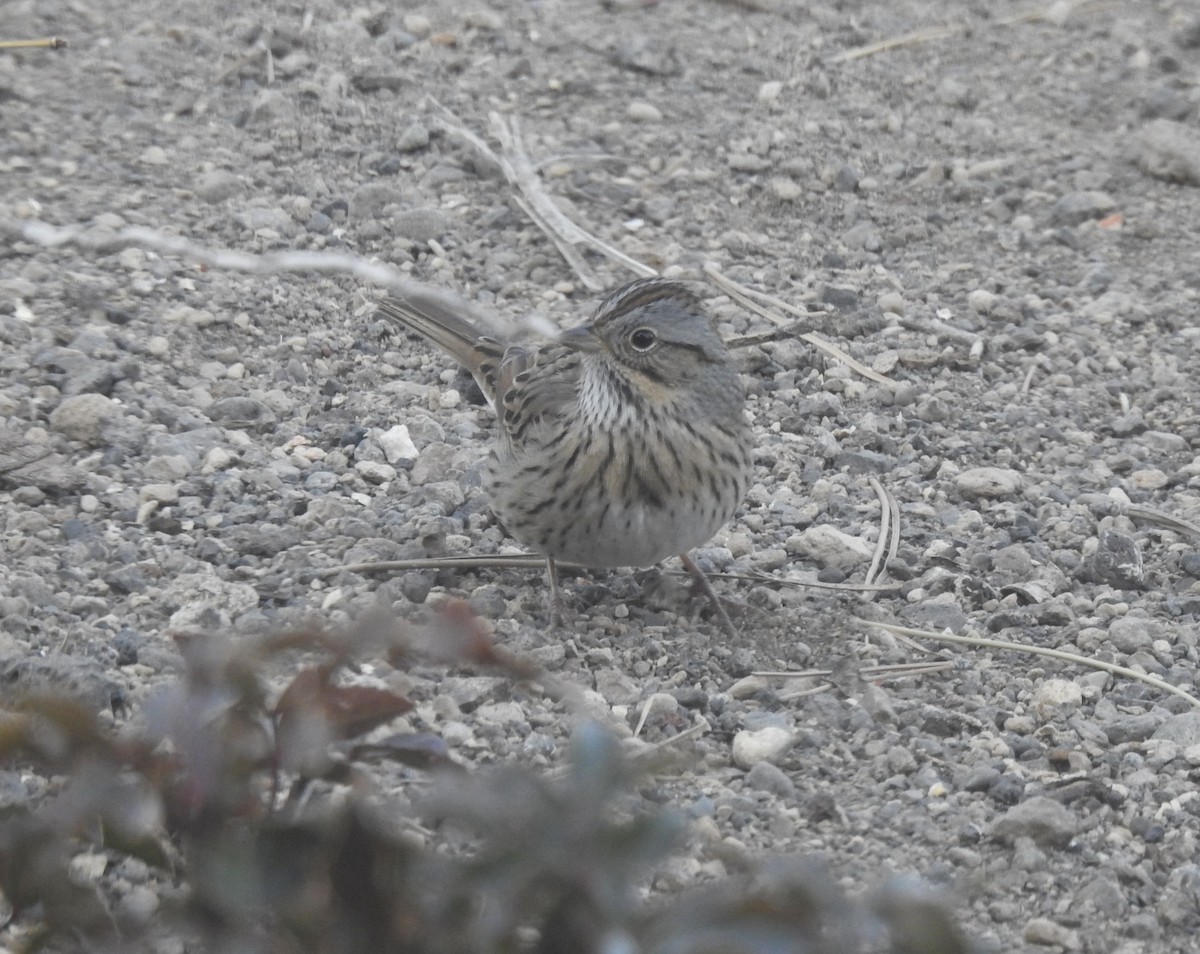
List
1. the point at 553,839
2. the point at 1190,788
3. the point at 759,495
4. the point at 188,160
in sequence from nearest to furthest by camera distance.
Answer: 1. the point at 553,839
2. the point at 1190,788
3. the point at 759,495
4. the point at 188,160

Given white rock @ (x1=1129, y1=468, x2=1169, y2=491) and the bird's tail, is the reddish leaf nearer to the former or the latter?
the bird's tail

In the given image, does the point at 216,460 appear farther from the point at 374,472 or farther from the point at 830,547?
the point at 830,547

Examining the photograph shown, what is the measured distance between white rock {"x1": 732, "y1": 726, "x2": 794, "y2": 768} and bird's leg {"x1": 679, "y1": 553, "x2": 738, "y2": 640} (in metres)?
0.65

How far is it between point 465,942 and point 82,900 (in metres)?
0.66

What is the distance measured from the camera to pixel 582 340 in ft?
16.7

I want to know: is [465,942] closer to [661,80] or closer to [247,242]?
[247,242]

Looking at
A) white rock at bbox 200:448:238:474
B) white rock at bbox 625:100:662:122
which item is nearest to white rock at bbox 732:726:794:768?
white rock at bbox 200:448:238:474

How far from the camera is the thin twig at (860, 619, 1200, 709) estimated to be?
189 inches

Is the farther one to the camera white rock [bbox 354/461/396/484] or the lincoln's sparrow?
white rock [bbox 354/461/396/484]

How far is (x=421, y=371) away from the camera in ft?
21.5

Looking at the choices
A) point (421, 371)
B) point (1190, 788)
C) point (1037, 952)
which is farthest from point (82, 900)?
point (421, 371)

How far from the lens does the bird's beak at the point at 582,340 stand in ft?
16.7

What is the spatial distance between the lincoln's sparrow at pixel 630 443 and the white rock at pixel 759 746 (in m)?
0.69

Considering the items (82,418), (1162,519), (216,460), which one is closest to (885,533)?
(1162,519)
